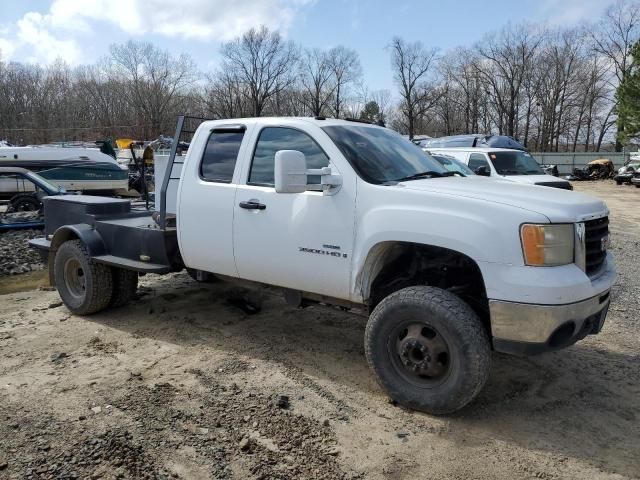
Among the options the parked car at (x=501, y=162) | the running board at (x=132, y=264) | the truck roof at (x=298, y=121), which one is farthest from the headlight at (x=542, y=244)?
the parked car at (x=501, y=162)

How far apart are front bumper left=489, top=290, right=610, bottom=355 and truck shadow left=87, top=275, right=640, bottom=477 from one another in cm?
61

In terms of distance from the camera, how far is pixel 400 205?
371cm

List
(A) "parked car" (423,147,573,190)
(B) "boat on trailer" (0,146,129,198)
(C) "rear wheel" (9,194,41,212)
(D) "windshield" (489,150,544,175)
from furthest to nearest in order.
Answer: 1. (B) "boat on trailer" (0,146,129,198)
2. (C) "rear wheel" (9,194,41,212)
3. (D) "windshield" (489,150,544,175)
4. (A) "parked car" (423,147,573,190)

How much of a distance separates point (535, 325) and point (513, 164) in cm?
1161

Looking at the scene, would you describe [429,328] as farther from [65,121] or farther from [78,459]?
[65,121]

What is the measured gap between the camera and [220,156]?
490 cm

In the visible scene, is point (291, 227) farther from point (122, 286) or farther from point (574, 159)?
point (574, 159)

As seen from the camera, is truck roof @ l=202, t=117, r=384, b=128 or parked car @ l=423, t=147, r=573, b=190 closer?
truck roof @ l=202, t=117, r=384, b=128

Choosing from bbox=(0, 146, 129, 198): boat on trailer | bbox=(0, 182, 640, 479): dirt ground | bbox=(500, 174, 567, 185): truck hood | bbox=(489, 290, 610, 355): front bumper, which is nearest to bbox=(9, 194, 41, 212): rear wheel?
bbox=(0, 146, 129, 198): boat on trailer

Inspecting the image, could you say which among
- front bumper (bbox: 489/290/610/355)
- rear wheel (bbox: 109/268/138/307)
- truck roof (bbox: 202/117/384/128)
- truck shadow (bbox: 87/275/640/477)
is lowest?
truck shadow (bbox: 87/275/640/477)

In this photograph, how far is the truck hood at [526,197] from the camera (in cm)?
337

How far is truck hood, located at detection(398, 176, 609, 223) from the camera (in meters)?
3.37

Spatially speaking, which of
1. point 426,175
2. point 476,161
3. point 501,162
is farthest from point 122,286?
point 501,162

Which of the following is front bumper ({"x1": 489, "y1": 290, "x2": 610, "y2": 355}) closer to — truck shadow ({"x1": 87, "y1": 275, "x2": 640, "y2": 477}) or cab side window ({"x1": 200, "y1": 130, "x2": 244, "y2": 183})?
truck shadow ({"x1": 87, "y1": 275, "x2": 640, "y2": 477})
